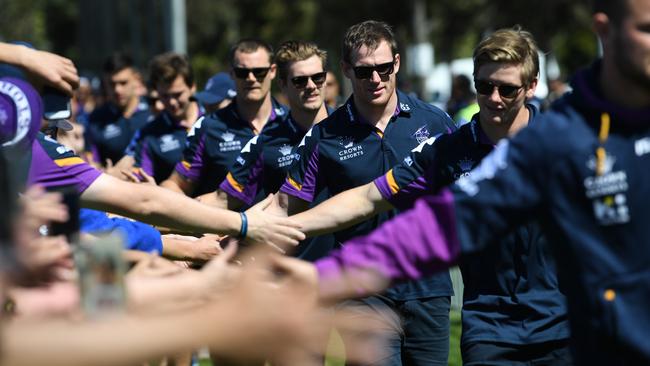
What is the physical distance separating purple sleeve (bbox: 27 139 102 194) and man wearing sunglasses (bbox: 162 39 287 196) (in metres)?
3.92

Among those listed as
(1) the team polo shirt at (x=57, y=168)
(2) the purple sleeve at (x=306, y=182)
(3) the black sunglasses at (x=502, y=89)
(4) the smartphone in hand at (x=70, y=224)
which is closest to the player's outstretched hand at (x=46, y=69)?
(1) the team polo shirt at (x=57, y=168)

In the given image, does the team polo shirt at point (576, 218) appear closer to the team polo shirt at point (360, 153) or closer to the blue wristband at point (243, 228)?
the blue wristband at point (243, 228)

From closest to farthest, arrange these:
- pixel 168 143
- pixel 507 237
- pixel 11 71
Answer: pixel 11 71, pixel 507 237, pixel 168 143

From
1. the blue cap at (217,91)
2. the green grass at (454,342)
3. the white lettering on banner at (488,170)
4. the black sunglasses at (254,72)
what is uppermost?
the black sunglasses at (254,72)

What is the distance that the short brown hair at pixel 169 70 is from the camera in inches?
434

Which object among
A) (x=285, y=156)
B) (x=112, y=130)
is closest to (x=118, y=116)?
(x=112, y=130)

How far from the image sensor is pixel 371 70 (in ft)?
23.9

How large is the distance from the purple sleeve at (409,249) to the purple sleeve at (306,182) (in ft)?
10.5

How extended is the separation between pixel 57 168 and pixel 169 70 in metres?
5.72

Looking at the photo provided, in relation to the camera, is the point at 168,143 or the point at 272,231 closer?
the point at 272,231

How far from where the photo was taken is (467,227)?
3953 mm

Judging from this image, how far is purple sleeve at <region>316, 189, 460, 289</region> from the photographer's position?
13.0 ft

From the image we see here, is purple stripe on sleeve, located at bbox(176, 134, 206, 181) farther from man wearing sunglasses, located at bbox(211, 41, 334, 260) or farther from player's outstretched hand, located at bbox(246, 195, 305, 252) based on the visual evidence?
player's outstretched hand, located at bbox(246, 195, 305, 252)

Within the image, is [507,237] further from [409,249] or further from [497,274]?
[409,249]
